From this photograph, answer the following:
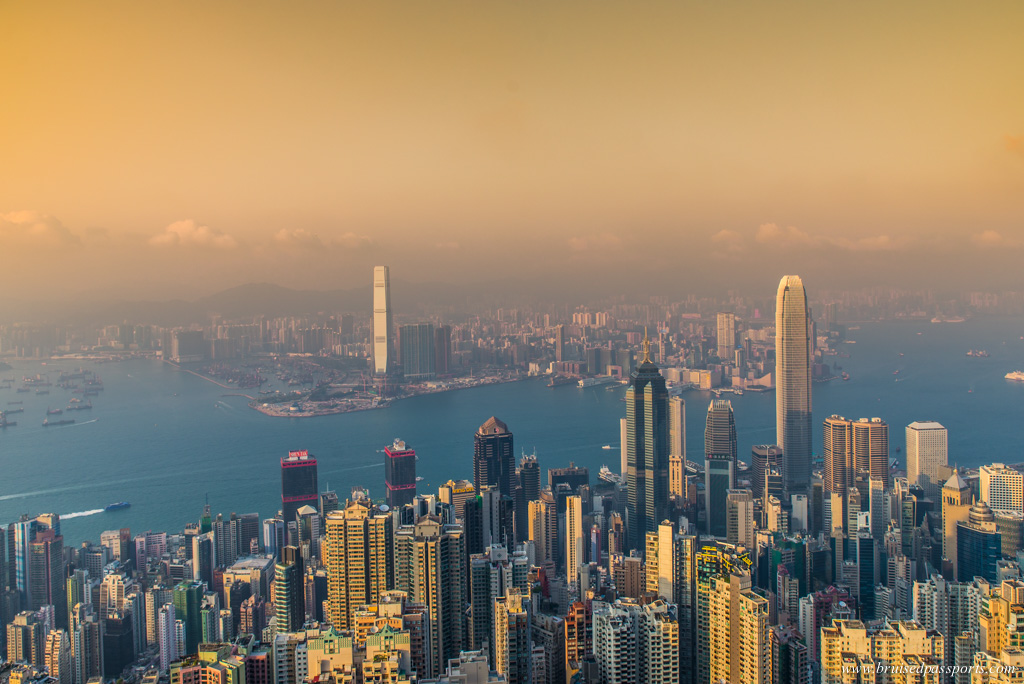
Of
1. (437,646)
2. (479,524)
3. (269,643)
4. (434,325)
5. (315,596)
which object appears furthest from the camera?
(434,325)

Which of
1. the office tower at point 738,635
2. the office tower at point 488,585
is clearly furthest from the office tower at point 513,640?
the office tower at point 738,635

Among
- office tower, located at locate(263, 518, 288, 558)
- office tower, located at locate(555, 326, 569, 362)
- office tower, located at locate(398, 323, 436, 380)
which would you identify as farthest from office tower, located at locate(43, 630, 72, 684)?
office tower, located at locate(555, 326, 569, 362)

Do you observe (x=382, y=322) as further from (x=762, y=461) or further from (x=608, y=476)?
(x=762, y=461)

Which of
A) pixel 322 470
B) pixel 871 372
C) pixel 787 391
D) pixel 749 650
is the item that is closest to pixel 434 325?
pixel 322 470

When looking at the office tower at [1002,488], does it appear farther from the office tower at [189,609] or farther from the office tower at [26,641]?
the office tower at [26,641]

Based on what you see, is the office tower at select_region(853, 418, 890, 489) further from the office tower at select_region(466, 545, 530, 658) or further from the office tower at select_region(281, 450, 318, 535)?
the office tower at select_region(281, 450, 318, 535)

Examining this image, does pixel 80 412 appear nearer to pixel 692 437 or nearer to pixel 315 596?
pixel 315 596

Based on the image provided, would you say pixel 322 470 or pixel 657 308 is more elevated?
pixel 657 308

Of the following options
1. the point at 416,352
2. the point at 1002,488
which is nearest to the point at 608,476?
the point at 416,352
